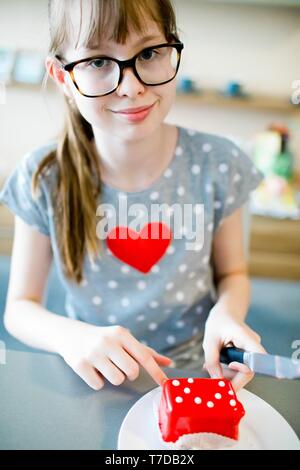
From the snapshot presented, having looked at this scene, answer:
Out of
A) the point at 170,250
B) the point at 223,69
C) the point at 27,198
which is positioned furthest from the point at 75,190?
the point at 223,69

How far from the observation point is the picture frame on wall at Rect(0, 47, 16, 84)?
1.41m

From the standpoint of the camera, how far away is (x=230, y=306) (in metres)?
0.67

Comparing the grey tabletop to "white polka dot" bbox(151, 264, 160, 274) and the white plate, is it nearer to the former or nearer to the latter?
the white plate

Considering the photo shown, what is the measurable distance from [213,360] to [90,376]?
15 centimetres

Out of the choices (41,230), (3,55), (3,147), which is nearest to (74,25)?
(41,230)

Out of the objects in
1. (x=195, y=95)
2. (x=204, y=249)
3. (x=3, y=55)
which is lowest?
(x=204, y=249)

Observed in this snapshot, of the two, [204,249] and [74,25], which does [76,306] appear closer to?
[204,249]

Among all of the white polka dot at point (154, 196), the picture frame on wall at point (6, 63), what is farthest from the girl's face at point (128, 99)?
the picture frame on wall at point (6, 63)

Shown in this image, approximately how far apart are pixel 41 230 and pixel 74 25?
33cm

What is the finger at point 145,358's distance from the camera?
0.51 metres

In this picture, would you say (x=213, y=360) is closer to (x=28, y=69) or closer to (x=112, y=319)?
(x=112, y=319)

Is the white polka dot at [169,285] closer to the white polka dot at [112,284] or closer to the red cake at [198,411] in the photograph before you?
the white polka dot at [112,284]

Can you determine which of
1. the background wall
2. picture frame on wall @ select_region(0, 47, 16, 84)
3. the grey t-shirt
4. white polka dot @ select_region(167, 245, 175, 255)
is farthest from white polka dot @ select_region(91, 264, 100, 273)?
picture frame on wall @ select_region(0, 47, 16, 84)
